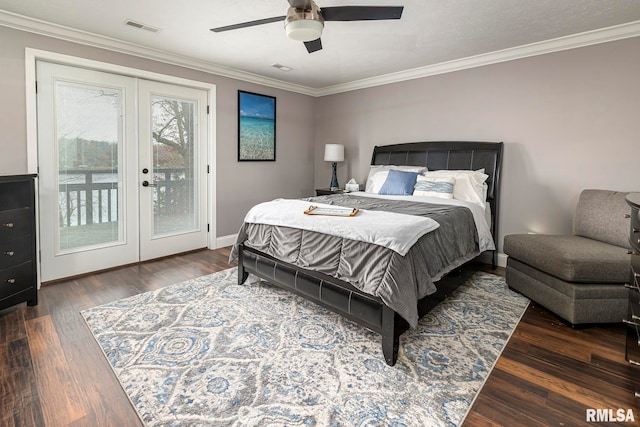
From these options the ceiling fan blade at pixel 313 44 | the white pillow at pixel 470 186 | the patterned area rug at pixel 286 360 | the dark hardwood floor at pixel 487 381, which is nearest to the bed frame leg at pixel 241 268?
the patterned area rug at pixel 286 360

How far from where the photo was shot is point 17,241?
2.67 meters

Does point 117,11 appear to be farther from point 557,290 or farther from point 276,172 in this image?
point 557,290

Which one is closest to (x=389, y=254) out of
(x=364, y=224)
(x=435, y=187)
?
(x=364, y=224)

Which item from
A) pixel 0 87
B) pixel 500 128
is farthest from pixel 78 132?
pixel 500 128

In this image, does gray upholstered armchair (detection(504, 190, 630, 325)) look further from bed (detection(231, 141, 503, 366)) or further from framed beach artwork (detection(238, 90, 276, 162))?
framed beach artwork (detection(238, 90, 276, 162))

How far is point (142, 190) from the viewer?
4.00 m

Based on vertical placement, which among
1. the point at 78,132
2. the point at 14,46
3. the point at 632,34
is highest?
the point at 632,34

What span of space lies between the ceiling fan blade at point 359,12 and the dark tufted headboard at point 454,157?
2.35 m

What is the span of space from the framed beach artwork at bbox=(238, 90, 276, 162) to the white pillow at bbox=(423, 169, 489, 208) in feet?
8.88

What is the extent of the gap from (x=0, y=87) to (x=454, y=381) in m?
4.20

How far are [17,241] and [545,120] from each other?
5.05m

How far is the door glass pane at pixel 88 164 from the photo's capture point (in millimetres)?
3379

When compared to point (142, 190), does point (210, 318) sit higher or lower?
lower

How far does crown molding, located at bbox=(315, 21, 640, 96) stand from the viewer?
3.12m
